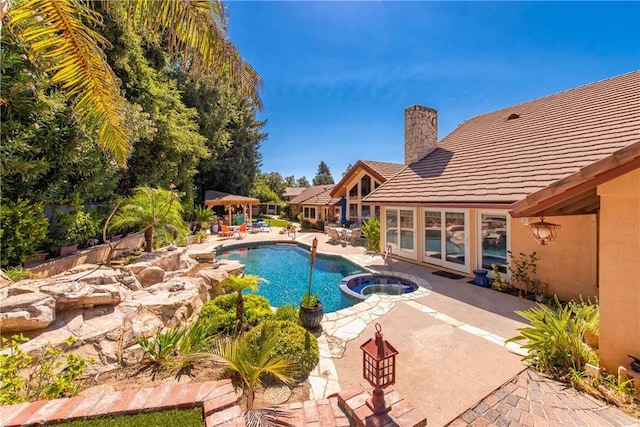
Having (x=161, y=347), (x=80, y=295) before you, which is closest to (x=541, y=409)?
(x=161, y=347)

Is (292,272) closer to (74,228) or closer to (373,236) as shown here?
(373,236)

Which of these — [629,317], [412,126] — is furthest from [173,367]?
[412,126]

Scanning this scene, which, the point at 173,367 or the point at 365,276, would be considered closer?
the point at 173,367

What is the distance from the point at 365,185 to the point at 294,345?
1971 cm

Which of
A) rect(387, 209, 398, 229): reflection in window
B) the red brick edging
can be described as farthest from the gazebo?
the red brick edging

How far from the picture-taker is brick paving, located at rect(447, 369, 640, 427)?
129 inches

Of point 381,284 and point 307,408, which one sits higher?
point 307,408

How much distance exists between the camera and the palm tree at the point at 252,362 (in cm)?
379

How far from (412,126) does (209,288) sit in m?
13.0

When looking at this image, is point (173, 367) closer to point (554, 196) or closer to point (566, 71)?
point (554, 196)

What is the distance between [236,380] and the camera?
435 centimetres

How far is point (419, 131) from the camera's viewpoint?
47.8 ft

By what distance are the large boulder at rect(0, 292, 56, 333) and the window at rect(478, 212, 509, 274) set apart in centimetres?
1237

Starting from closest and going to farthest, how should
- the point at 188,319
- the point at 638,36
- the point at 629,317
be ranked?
Answer: 1. the point at 629,317
2. the point at 188,319
3. the point at 638,36
